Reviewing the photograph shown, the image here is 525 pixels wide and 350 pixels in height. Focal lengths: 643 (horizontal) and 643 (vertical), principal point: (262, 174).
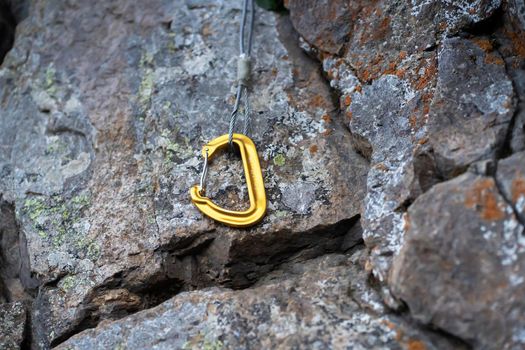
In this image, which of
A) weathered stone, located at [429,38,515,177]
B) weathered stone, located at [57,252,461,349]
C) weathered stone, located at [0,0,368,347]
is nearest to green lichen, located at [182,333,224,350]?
weathered stone, located at [57,252,461,349]

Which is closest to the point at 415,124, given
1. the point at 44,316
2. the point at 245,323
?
the point at 245,323

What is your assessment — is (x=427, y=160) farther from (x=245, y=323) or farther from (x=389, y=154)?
(x=245, y=323)

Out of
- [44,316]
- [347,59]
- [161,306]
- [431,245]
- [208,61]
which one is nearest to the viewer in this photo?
[431,245]

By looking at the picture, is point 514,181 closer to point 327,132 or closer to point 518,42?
point 518,42

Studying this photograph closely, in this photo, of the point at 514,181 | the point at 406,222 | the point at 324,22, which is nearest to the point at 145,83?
the point at 324,22

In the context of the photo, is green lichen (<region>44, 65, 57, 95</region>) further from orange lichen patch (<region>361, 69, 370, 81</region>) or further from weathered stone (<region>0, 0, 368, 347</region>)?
orange lichen patch (<region>361, 69, 370, 81</region>)

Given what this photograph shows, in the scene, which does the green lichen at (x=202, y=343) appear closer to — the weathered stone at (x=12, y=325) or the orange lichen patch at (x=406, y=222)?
the orange lichen patch at (x=406, y=222)
